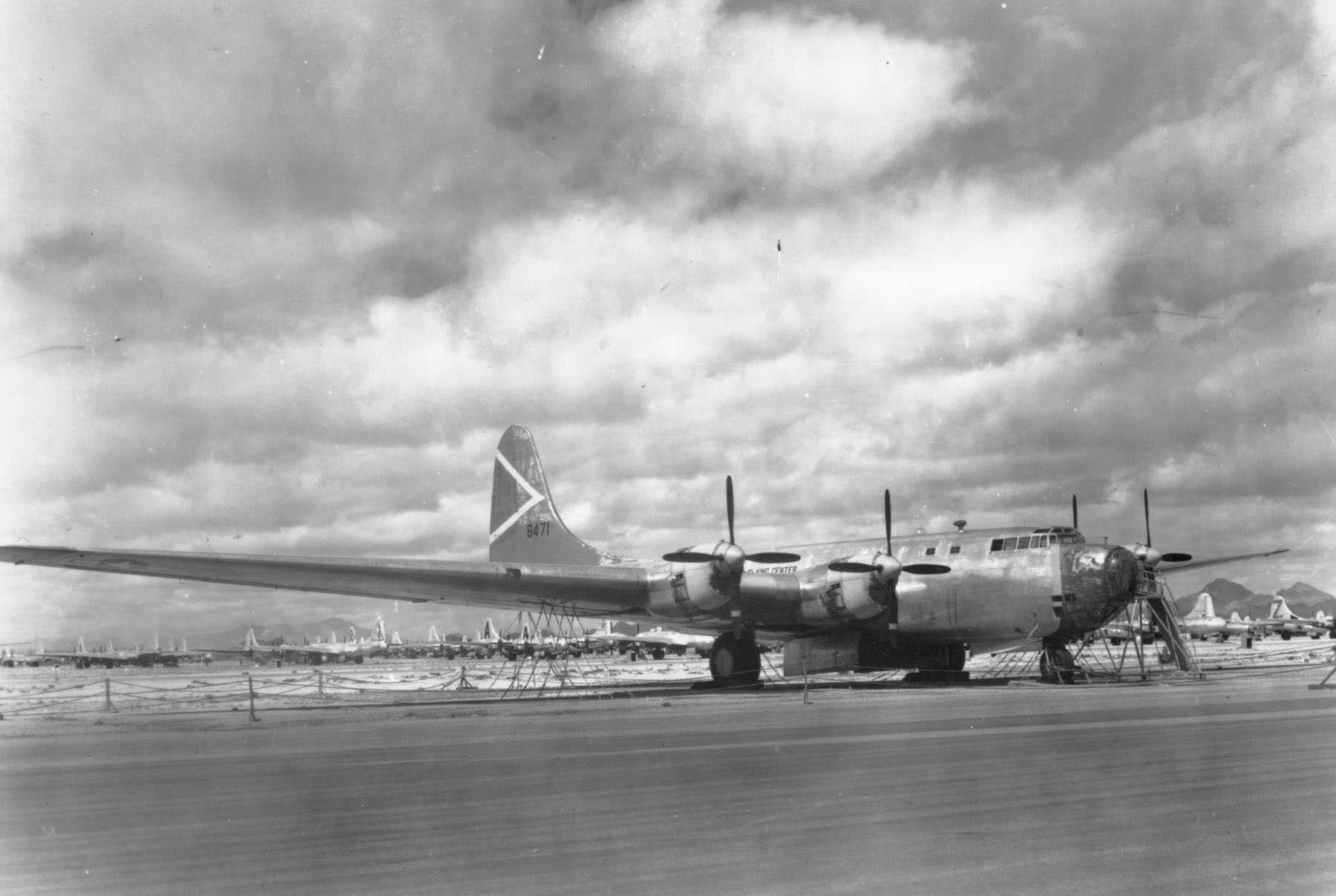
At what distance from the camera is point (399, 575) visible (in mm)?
22875

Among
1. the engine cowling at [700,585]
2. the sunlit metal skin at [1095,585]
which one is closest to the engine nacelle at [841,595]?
the engine cowling at [700,585]

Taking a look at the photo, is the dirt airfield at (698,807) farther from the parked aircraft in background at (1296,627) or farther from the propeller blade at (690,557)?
the parked aircraft in background at (1296,627)

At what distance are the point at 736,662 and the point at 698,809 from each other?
21.1 meters

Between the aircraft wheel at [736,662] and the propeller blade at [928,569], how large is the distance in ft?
15.3

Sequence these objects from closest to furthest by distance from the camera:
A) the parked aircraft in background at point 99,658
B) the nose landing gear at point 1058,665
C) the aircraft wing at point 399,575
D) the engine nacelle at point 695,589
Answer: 1. the aircraft wing at point 399,575
2. the engine nacelle at point 695,589
3. the nose landing gear at point 1058,665
4. the parked aircraft in background at point 99,658

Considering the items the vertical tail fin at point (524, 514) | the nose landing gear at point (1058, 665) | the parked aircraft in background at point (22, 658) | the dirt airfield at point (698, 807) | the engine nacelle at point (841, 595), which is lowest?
the parked aircraft in background at point (22, 658)

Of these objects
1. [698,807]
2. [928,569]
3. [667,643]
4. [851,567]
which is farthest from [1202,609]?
[698,807]

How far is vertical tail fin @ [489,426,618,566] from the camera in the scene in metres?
33.8

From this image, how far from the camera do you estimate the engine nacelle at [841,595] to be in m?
26.9

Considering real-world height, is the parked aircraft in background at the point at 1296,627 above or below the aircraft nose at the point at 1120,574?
below

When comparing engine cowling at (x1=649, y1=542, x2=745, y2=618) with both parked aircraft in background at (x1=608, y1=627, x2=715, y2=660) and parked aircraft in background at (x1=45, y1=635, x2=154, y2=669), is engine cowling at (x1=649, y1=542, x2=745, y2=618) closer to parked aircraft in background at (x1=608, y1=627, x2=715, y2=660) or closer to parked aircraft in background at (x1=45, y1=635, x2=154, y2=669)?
parked aircraft in background at (x1=608, y1=627, x2=715, y2=660)

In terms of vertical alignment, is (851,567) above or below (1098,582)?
above

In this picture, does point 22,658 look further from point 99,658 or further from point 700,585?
point 700,585

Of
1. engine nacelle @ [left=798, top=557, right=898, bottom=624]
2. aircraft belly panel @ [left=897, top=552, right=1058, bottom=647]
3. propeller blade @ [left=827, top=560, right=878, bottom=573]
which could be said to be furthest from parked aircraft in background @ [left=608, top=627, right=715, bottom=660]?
propeller blade @ [left=827, top=560, right=878, bottom=573]
